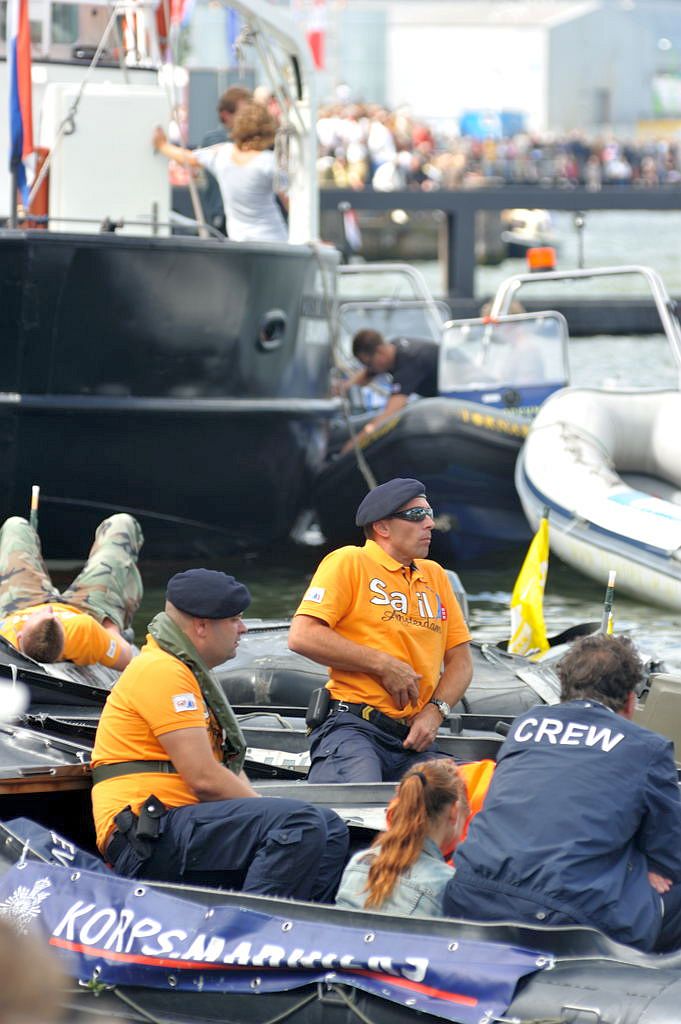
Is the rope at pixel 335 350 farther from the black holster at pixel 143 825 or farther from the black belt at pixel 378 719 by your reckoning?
the black holster at pixel 143 825

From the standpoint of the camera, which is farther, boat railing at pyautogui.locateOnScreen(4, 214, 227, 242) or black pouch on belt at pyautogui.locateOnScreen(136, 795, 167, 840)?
boat railing at pyautogui.locateOnScreen(4, 214, 227, 242)

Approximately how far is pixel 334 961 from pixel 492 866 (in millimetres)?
451

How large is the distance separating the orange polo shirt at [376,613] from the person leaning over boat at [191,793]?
0.89 meters

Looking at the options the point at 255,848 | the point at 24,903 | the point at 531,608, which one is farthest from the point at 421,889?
the point at 531,608

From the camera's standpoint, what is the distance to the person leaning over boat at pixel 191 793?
4.66 meters

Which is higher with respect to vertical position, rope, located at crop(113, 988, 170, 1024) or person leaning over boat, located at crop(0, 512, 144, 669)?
person leaning over boat, located at crop(0, 512, 144, 669)

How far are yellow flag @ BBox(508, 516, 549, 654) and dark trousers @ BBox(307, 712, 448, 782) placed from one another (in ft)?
9.31

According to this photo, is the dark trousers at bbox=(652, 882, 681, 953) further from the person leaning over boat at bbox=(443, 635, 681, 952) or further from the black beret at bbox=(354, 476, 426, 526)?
the black beret at bbox=(354, 476, 426, 526)

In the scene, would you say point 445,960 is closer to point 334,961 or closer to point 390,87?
point 334,961

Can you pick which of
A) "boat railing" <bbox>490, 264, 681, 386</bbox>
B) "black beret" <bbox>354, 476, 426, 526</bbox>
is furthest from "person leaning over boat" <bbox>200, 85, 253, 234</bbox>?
"black beret" <bbox>354, 476, 426, 526</bbox>

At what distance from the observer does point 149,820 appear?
470cm

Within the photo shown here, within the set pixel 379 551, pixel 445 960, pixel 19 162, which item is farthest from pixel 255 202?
pixel 445 960

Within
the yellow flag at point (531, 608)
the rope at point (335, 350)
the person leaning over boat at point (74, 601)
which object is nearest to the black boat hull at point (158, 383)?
the rope at point (335, 350)

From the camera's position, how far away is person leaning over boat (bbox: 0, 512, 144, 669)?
6758 millimetres
